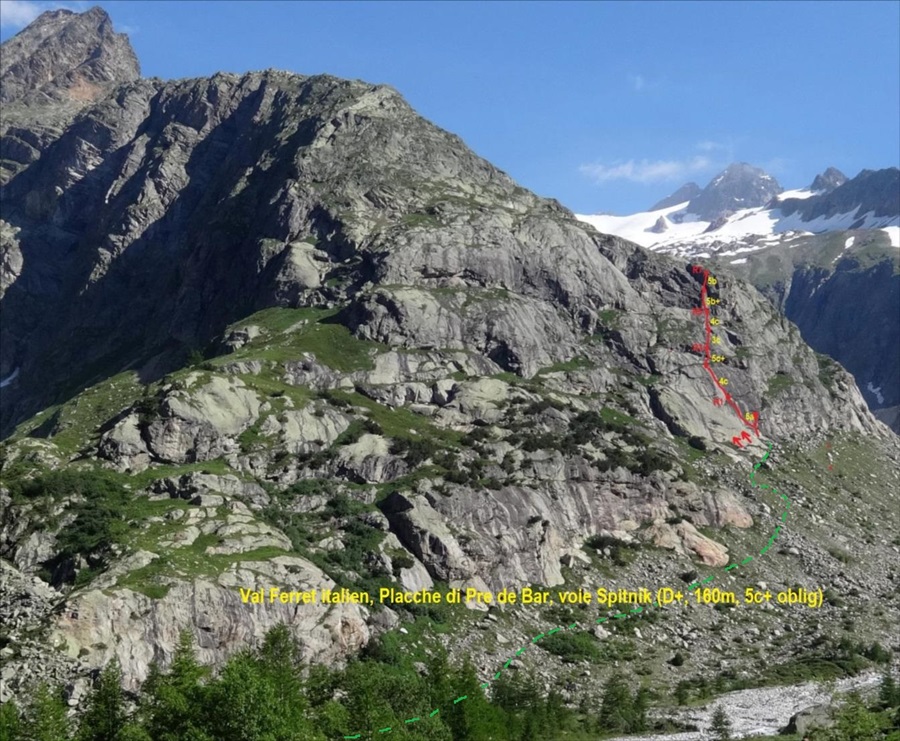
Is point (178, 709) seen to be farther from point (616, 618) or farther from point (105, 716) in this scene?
point (616, 618)

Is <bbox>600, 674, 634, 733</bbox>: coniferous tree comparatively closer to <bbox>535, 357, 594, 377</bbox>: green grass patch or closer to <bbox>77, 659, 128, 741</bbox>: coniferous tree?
<bbox>77, 659, 128, 741</bbox>: coniferous tree

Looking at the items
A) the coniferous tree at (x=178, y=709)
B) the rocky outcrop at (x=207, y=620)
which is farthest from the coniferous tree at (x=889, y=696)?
the coniferous tree at (x=178, y=709)

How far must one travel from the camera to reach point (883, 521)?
17238 centimetres

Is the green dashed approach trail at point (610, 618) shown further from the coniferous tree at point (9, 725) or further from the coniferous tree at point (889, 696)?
the coniferous tree at point (889, 696)

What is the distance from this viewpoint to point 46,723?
53.7 m

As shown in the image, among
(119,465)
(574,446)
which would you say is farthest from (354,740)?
(574,446)

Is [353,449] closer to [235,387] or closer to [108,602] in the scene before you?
[235,387]

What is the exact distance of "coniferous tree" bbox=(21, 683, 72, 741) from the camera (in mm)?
53062

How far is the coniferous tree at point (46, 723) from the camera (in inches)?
2089

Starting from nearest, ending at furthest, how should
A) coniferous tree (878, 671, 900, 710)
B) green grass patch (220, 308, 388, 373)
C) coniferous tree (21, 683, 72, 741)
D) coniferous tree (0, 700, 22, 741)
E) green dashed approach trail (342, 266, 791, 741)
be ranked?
coniferous tree (0, 700, 22, 741) → coniferous tree (21, 683, 72, 741) → green dashed approach trail (342, 266, 791, 741) → coniferous tree (878, 671, 900, 710) → green grass patch (220, 308, 388, 373)

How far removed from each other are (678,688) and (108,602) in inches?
2480

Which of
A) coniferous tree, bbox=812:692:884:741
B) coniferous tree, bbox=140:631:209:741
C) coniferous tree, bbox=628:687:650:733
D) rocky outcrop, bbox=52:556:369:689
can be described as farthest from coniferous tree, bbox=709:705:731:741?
coniferous tree, bbox=140:631:209:741

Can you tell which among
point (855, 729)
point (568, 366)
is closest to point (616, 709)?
point (855, 729)

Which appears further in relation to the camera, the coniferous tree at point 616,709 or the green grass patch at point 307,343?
the green grass patch at point 307,343
